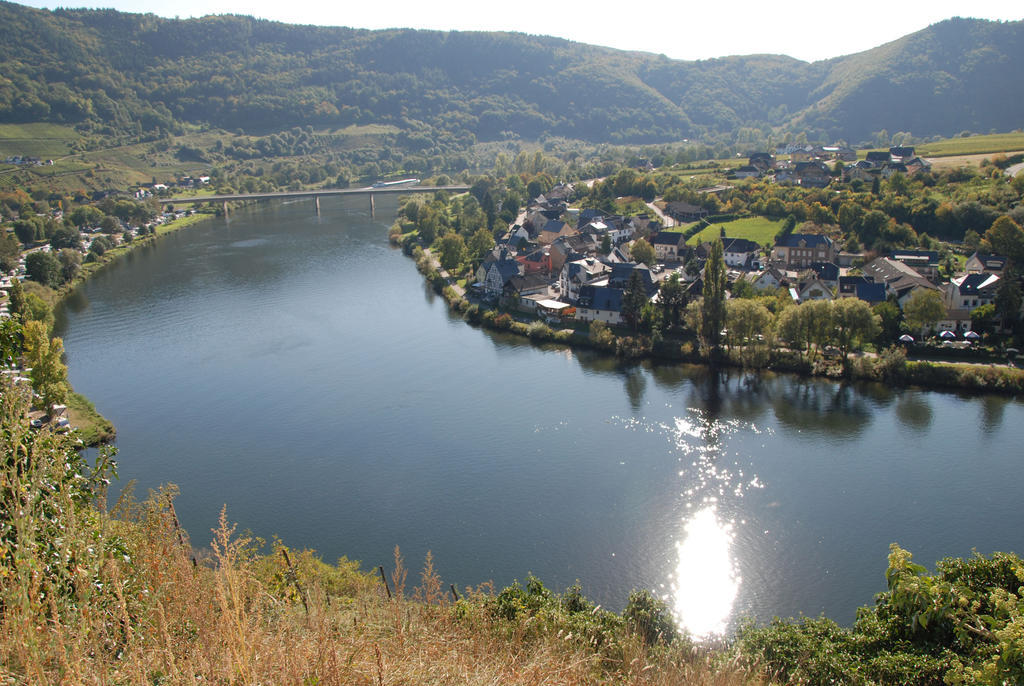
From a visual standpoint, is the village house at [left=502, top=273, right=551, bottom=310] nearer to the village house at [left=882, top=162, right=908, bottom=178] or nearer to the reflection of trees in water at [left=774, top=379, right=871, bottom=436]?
the reflection of trees in water at [left=774, top=379, right=871, bottom=436]

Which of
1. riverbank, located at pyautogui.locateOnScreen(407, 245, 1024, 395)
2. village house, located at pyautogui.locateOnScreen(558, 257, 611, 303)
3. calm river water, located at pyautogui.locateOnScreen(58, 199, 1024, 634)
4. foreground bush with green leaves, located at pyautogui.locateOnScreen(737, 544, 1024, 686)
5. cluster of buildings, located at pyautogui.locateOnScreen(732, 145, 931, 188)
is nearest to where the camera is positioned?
foreground bush with green leaves, located at pyautogui.locateOnScreen(737, 544, 1024, 686)

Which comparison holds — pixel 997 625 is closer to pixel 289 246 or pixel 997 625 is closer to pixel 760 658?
pixel 760 658

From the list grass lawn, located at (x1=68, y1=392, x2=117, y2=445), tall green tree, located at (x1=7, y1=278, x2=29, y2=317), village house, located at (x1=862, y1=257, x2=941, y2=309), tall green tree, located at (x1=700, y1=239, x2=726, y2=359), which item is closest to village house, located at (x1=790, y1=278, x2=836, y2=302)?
village house, located at (x1=862, y1=257, x2=941, y2=309)

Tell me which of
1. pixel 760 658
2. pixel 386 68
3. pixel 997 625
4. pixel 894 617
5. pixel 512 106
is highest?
pixel 386 68

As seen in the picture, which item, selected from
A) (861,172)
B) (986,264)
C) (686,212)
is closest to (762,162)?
(861,172)

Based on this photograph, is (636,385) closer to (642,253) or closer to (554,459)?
(554,459)

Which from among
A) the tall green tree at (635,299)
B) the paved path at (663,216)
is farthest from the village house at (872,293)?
the paved path at (663,216)

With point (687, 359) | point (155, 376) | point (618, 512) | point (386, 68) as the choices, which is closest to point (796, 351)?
point (687, 359)
